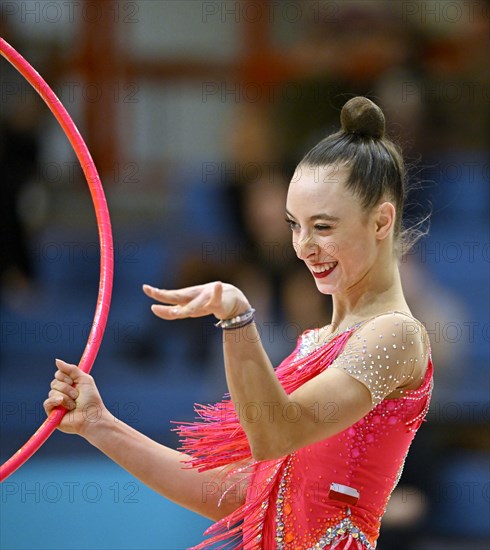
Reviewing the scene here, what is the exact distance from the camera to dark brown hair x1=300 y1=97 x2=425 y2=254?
Result: 4.78 ft

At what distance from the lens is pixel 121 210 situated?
3373mm

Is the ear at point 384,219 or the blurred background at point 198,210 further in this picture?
the blurred background at point 198,210

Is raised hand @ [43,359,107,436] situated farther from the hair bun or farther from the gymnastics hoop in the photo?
the hair bun

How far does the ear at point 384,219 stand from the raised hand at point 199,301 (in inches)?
12.7

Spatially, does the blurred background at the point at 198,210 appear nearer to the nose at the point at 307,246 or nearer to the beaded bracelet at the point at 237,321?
the nose at the point at 307,246

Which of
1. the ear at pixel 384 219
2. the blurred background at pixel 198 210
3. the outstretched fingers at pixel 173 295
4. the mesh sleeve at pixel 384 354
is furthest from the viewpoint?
the blurred background at pixel 198 210

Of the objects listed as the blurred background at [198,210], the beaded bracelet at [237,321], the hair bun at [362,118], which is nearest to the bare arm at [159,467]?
the beaded bracelet at [237,321]

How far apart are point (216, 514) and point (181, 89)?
2.16 meters

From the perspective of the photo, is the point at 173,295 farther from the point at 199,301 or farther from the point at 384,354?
the point at 384,354

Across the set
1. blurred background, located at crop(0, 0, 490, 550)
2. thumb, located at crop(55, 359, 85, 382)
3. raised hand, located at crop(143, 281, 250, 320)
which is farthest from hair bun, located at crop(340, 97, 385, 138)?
blurred background, located at crop(0, 0, 490, 550)

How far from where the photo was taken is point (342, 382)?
1343 mm

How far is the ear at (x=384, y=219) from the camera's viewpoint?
1467 mm

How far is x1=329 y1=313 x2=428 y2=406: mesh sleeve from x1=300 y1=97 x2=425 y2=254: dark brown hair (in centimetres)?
17

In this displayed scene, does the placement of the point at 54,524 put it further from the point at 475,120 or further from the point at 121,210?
the point at 475,120
